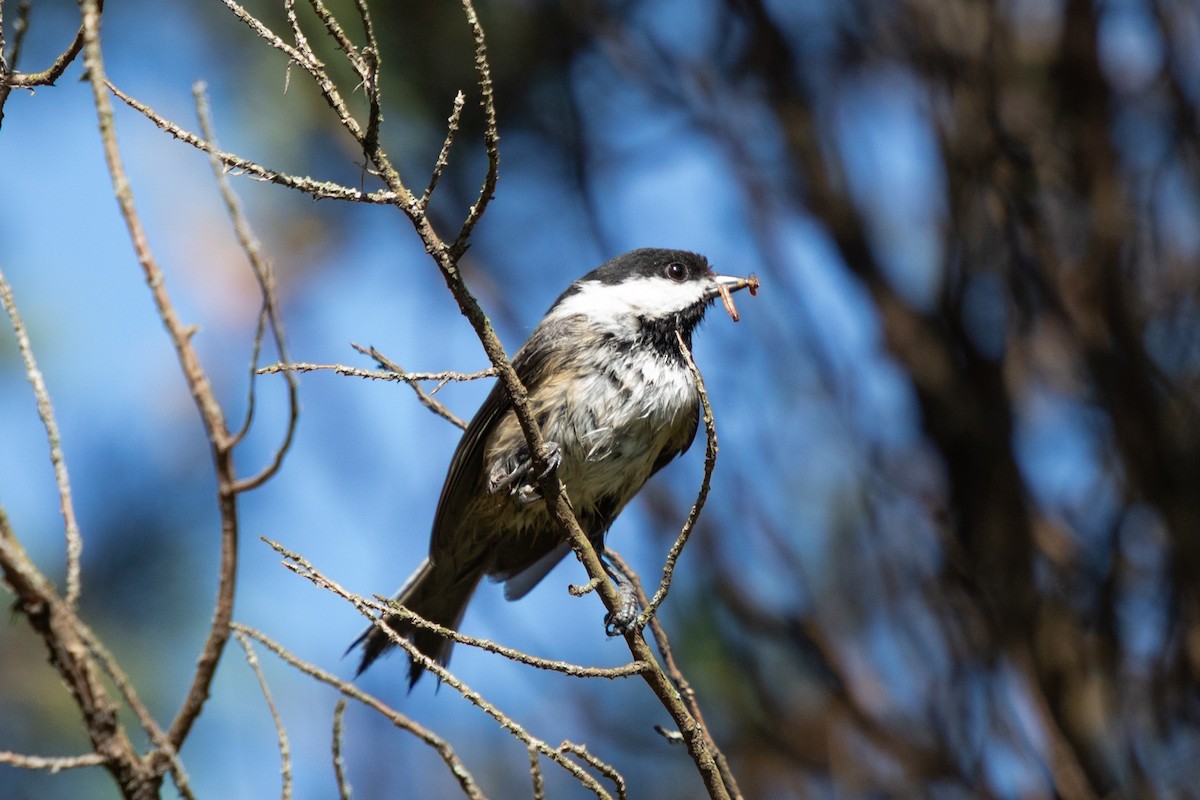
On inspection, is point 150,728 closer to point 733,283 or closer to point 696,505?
point 696,505

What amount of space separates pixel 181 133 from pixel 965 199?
10.3ft

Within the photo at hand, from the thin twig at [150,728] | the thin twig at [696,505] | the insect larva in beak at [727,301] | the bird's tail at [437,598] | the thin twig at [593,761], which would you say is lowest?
the thin twig at [593,761]

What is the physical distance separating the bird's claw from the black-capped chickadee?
1.33 feet

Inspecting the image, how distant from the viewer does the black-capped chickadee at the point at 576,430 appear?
3.47m

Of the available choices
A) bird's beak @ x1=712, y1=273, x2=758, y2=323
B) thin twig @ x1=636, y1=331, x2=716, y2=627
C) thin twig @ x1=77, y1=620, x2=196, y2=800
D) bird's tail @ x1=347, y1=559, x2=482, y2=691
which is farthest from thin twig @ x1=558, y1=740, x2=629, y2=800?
bird's beak @ x1=712, y1=273, x2=758, y2=323

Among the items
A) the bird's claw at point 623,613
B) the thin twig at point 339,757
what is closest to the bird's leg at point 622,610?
the bird's claw at point 623,613

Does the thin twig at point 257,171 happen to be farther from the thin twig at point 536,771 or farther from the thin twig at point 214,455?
the thin twig at point 536,771

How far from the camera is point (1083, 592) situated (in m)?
4.02

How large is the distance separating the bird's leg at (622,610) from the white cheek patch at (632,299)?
772 mm

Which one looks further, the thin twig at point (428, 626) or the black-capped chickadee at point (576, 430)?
the black-capped chickadee at point (576, 430)

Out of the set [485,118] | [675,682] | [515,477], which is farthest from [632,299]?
[485,118]

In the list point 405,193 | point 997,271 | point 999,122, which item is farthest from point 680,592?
point 405,193

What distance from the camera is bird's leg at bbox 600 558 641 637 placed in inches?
102

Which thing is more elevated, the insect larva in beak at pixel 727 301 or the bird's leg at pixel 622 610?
the insect larva in beak at pixel 727 301
